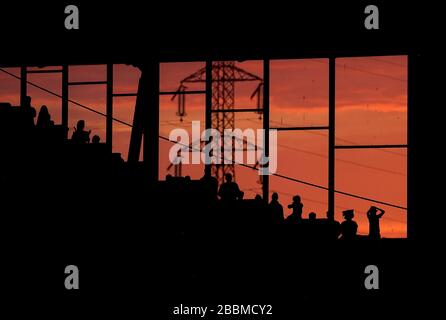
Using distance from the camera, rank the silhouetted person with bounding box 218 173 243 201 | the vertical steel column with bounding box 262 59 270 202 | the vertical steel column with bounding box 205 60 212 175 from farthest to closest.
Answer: the vertical steel column with bounding box 205 60 212 175 < the vertical steel column with bounding box 262 59 270 202 < the silhouetted person with bounding box 218 173 243 201

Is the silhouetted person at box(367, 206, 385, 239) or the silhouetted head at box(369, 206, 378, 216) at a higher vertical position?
the silhouetted head at box(369, 206, 378, 216)

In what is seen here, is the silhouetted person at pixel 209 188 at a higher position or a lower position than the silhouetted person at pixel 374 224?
higher

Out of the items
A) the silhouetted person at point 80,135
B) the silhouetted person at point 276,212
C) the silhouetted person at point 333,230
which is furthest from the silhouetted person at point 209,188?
the silhouetted person at point 80,135

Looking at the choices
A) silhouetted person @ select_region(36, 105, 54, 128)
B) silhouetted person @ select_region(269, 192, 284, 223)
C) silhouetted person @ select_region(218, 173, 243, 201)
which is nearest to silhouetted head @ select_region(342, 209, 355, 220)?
silhouetted person @ select_region(269, 192, 284, 223)

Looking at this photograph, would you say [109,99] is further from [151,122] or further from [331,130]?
[331,130]

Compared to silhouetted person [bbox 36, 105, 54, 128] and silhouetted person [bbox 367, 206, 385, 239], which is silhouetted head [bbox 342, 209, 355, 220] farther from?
silhouetted person [bbox 36, 105, 54, 128]

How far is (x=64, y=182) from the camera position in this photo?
1379 cm

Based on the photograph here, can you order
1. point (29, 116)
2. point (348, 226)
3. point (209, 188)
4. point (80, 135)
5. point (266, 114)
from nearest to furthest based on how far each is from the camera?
point (29, 116) < point (209, 188) < point (348, 226) < point (80, 135) < point (266, 114)

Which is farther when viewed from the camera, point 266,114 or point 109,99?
point 109,99

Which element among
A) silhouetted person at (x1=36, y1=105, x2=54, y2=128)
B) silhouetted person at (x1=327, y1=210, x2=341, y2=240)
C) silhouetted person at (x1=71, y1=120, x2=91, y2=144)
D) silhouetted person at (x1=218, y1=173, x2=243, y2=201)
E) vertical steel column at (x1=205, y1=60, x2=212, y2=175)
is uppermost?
vertical steel column at (x1=205, y1=60, x2=212, y2=175)

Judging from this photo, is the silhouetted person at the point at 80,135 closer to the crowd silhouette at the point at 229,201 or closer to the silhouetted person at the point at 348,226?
the crowd silhouette at the point at 229,201

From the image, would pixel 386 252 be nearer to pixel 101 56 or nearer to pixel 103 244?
pixel 103 244

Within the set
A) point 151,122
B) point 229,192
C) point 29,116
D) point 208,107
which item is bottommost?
point 229,192

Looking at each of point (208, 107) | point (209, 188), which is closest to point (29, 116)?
point (209, 188)
